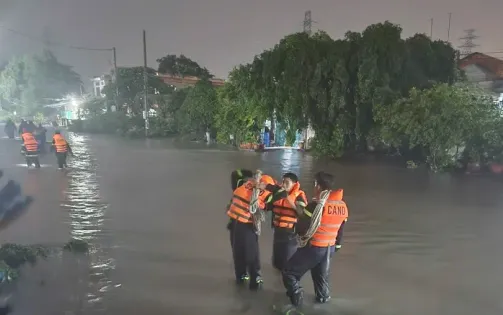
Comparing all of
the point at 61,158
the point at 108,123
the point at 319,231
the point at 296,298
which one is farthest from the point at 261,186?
the point at 108,123

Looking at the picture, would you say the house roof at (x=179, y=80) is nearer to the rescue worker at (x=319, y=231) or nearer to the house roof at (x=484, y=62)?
the house roof at (x=484, y=62)

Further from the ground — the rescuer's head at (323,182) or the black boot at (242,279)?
the rescuer's head at (323,182)

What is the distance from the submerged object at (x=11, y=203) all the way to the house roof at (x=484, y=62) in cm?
2359

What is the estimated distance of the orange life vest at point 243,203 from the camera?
187 inches

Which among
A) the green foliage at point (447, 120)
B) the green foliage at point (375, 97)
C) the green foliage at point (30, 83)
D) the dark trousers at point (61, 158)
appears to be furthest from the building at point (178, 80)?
the green foliage at point (447, 120)

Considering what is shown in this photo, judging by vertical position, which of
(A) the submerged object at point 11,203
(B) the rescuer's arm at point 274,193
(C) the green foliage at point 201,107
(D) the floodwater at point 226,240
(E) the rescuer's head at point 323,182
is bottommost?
(D) the floodwater at point 226,240

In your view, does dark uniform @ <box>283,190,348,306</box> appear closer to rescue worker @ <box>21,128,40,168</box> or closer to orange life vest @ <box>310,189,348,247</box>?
orange life vest @ <box>310,189,348,247</box>

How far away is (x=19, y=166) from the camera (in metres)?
15.1

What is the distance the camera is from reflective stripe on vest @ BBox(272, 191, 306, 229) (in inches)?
184

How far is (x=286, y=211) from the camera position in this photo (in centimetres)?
470

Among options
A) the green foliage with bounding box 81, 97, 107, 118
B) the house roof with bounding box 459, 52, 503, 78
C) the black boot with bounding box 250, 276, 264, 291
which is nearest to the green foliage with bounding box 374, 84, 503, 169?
the black boot with bounding box 250, 276, 264, 291

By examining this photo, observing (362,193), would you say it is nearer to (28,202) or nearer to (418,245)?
(418,245)

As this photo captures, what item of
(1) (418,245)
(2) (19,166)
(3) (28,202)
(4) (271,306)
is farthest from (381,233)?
(2) (19,166)

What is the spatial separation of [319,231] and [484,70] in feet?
80.9
